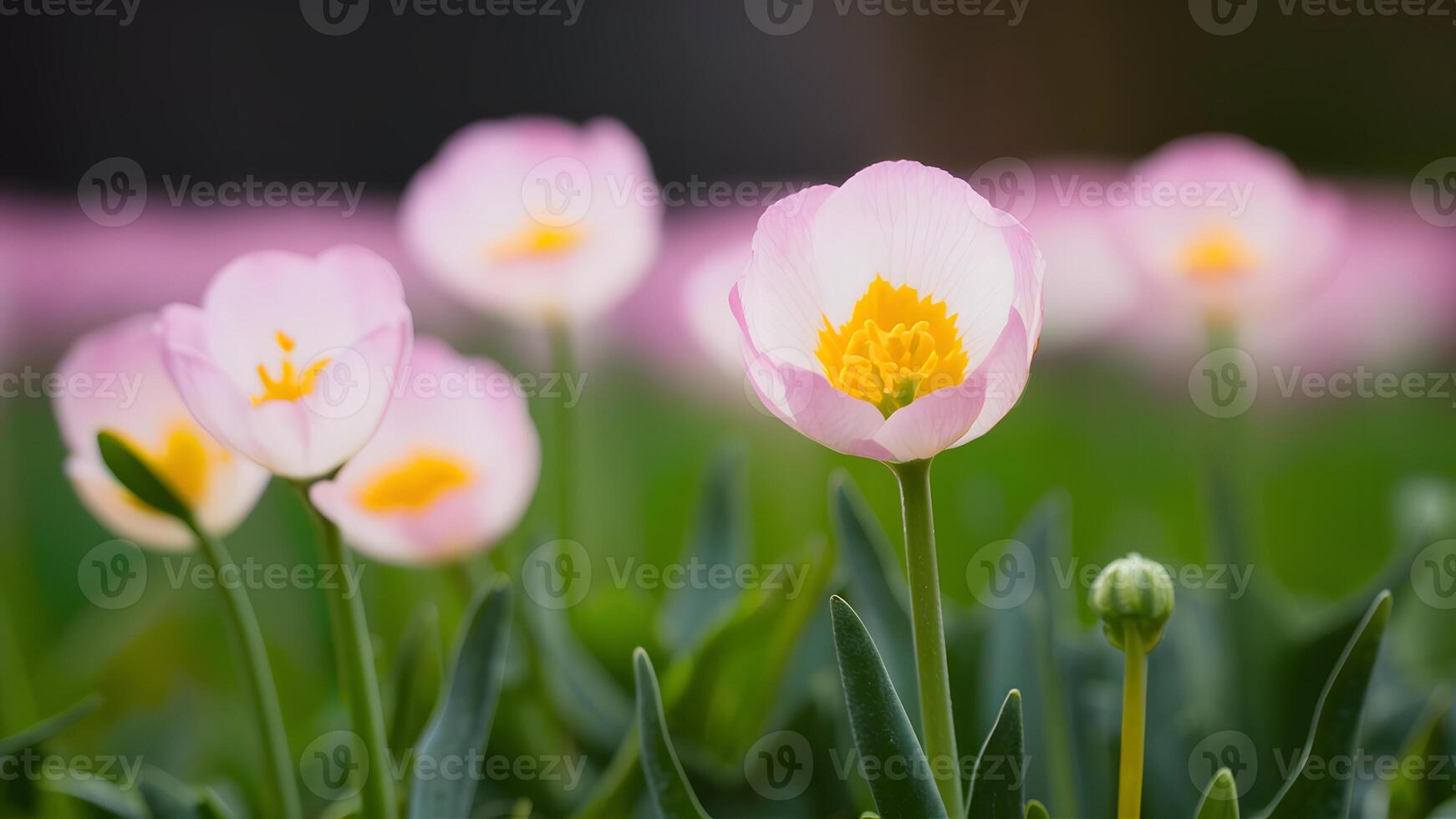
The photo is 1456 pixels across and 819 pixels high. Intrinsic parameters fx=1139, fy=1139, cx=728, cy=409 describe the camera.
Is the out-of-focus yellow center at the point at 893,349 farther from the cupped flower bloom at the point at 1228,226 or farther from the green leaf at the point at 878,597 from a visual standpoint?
the cupped flower bloom at the point at 1228,226

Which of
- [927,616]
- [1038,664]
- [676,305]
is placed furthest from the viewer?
[676,305]

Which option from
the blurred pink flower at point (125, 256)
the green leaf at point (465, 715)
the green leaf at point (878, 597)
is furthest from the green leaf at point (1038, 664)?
the blurred pink flower at point (125, 256)

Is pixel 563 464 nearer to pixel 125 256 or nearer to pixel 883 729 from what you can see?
pixel 883 729

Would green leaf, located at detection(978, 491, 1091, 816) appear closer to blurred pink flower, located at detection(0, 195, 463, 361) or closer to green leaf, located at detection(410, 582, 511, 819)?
green leaf, located at detection(410, 582, 511, 819)

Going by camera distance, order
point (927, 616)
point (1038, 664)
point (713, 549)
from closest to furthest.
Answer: point (927, 616), point (1038, 664), point (713, 549)

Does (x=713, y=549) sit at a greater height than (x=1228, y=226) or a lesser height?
lesser

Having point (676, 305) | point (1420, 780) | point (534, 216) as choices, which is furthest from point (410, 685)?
point (676, 305)
